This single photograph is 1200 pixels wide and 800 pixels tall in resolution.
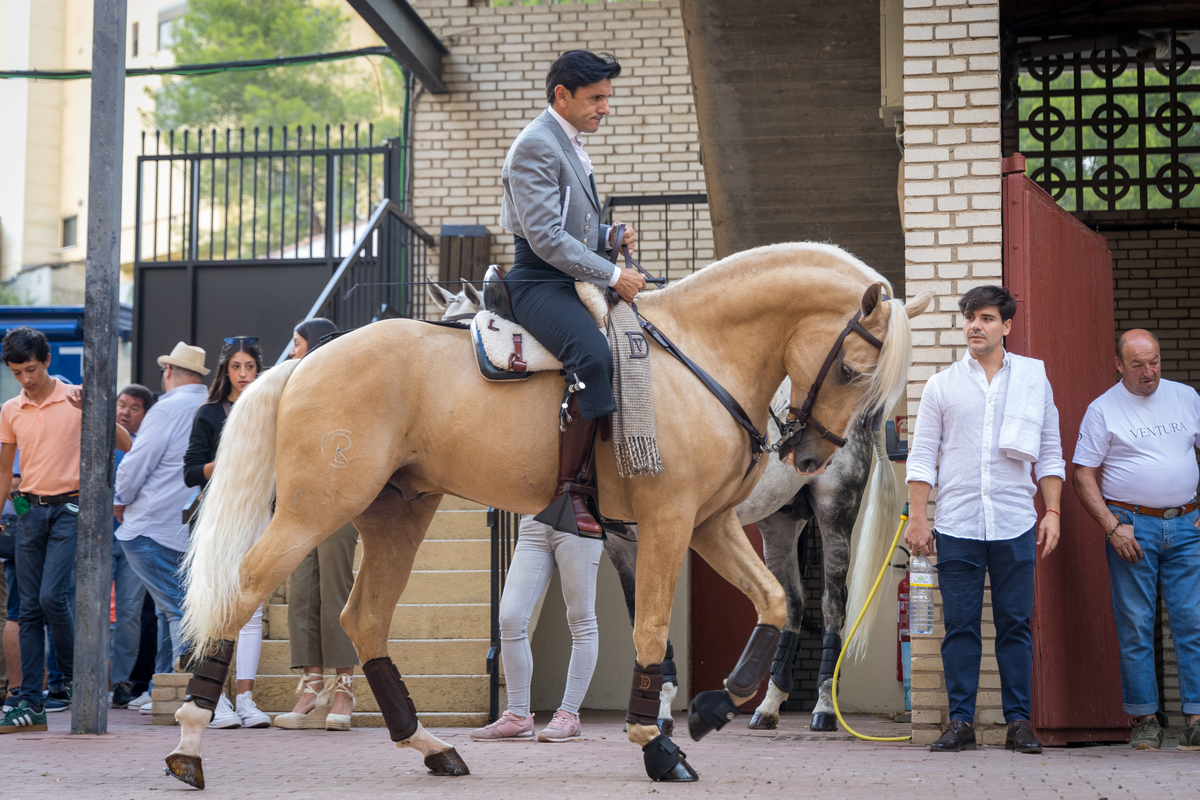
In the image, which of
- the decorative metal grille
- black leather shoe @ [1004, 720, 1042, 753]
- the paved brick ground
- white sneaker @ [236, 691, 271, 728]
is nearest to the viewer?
the paved brick ground

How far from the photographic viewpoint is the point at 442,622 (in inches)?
278

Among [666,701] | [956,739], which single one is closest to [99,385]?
[666,701]

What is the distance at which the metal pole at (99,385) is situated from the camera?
19.9 ft

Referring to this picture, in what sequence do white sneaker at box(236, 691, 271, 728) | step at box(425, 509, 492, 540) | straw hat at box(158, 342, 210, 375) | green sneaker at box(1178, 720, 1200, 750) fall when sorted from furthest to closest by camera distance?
1. step at box(425, 509, 492, 540)
2. straw hat at box(158, 342, 210, 375)
3. white sneaker at box(236, 691, 271, 728)
4. green sneaker at box(1178, 720, 1200, 750)

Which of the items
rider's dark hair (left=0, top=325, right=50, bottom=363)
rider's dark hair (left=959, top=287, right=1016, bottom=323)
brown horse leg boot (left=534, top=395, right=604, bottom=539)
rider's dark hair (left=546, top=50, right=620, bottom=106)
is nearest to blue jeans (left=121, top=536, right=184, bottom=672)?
rider's dark hair (left=0, top=325, right=50, bottom=363)

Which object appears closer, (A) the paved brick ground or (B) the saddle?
(A) the paved brick ground

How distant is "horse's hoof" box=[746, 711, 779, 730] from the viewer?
660cm

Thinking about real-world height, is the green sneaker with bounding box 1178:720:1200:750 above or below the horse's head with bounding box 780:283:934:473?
below

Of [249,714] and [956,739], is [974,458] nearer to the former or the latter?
[956,739]

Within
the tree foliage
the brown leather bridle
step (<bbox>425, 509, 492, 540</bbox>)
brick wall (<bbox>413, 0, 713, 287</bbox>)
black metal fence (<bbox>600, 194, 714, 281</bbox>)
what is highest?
the tree foliage

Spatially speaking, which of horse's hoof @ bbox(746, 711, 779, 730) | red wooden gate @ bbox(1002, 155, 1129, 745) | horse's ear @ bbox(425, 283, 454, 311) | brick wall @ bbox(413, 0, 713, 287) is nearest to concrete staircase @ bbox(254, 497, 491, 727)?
horse's hoof @ bbox(746, 711, 779, 730)

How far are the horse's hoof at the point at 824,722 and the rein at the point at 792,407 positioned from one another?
101 inches

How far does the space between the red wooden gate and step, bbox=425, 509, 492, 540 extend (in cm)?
382

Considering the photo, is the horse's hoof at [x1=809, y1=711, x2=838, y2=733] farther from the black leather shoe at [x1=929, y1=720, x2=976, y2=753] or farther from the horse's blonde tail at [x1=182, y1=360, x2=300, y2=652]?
the horse's blonde tail at [x1=182, y1=360, x2=300, y2=652]
